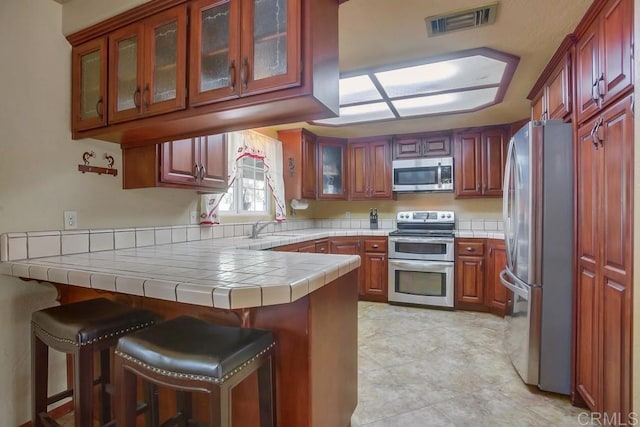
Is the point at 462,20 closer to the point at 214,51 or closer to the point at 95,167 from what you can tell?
the point at 214,51

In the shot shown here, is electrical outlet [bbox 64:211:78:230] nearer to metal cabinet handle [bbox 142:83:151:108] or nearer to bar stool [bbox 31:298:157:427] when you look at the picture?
bar stool [bbox 31:298:157:427]

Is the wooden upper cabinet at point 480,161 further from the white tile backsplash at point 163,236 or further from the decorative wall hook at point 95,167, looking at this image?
the decorative wall hook at point 95,167

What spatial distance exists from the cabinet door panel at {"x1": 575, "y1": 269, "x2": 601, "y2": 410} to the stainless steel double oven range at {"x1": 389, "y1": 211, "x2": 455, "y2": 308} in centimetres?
180

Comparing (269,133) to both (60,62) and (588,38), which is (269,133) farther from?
(588,38)

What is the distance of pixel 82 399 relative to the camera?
1.26m

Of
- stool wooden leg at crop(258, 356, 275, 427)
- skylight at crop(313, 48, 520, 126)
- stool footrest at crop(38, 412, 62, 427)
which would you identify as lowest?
stool footrest at crop(38, 412, 62, 427)

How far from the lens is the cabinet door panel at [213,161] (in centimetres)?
234

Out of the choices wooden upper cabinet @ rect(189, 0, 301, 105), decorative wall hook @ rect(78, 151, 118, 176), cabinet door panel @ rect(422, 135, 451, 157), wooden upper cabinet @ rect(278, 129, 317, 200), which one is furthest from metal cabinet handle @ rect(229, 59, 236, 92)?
cabinet door panel @ rect(422, 135, 451, 157)

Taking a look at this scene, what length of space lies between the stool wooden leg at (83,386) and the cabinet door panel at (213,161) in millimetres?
1312

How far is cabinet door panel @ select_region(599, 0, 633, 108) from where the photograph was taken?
138 centimetres

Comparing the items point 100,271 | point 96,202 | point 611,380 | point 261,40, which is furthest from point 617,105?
point 96,202

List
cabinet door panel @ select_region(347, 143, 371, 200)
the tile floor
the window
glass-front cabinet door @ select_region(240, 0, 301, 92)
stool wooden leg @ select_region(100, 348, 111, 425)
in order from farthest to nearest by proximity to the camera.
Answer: cabinet door panel @ select_region(347, 143, 371, 200) < the window < the tile floor < stool wooden leg @ select_region(100, 348, 111, 425) < glass-front cabinet door @ select_region(240, 0, 301, 92)

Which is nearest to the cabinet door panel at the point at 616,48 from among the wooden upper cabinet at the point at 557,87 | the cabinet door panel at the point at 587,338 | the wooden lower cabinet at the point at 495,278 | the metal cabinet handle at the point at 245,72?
the wooden upper cabinet at the point at 557,87

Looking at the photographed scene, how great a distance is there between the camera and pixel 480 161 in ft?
13.0
